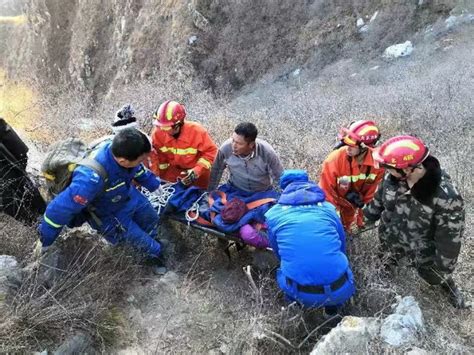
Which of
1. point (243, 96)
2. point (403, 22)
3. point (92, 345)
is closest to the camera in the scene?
point (92, 345)

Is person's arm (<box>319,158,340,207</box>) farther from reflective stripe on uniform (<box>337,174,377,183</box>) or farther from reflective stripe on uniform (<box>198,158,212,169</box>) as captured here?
reflective stripe on uniform (<box>198,158,212,169</box>)

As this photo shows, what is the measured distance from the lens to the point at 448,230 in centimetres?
309

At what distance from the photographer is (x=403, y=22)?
45.3 feet

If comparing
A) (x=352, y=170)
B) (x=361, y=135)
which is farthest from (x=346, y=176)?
(x=361, y=135)

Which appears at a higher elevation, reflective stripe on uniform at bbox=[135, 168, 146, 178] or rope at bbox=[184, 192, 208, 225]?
reflective stripe on uniform at bbox=[135, 168, 146, 178]

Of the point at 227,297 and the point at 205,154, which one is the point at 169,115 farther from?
the point at 227,297

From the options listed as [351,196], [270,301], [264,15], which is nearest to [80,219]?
[270,301]

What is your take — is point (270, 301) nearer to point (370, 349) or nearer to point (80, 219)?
point (370, 349)

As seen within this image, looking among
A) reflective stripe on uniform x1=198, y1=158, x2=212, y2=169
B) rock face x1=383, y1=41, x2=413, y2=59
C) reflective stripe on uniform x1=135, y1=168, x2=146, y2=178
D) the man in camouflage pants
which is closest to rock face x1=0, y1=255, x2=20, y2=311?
reflective stripe on uniform x1=135, y1=168, x2=146, y2=178

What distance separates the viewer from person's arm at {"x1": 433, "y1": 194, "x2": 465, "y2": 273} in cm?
302

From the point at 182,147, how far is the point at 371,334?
2651 mm

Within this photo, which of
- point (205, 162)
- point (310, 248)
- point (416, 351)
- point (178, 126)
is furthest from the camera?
point (205, 162)

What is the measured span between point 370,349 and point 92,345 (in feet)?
5.74

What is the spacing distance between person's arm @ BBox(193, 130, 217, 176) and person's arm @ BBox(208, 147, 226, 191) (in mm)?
161
